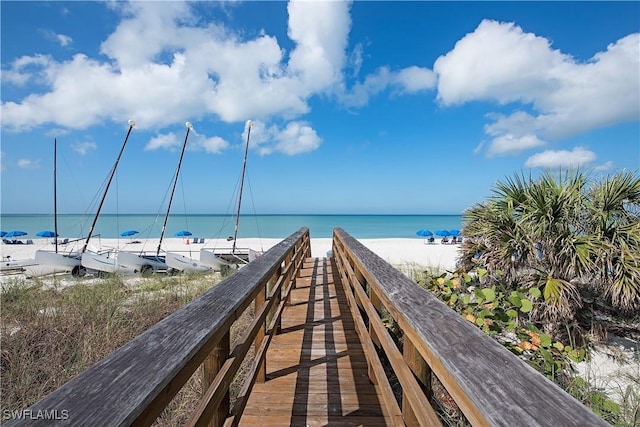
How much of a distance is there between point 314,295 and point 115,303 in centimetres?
340

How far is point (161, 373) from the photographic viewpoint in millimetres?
887

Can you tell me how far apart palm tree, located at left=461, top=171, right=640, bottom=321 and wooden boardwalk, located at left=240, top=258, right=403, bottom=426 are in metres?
2.48

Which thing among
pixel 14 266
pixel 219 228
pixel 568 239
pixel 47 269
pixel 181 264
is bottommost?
pixel 219 228

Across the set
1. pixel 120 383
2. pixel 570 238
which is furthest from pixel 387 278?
pixel 570 238

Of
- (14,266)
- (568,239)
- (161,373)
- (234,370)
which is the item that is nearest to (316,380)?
(234,370)

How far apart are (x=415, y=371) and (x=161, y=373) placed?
1.03 metres

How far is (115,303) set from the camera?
5.45 meters

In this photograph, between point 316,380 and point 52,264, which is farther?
point 52,264

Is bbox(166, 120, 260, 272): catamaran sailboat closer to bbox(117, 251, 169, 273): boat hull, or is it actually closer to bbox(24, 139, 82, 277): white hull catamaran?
bbox(117, 251, 169, 273): boat hull

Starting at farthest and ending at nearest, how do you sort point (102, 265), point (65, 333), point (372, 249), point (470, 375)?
point (372, 249) < point (102, 265) < point (65, 333) < point (470, 375)

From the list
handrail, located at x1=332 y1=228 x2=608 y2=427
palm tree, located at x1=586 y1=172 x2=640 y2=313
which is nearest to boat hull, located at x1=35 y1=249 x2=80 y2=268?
handrail, located at x1=332 y1=228 x2=608 y2=427

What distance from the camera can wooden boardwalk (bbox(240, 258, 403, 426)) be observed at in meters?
2.18

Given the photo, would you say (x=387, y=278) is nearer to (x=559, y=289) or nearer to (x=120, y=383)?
(x=120, y=383)

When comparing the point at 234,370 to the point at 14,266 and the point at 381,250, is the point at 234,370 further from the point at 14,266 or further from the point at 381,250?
the point at 381,250
